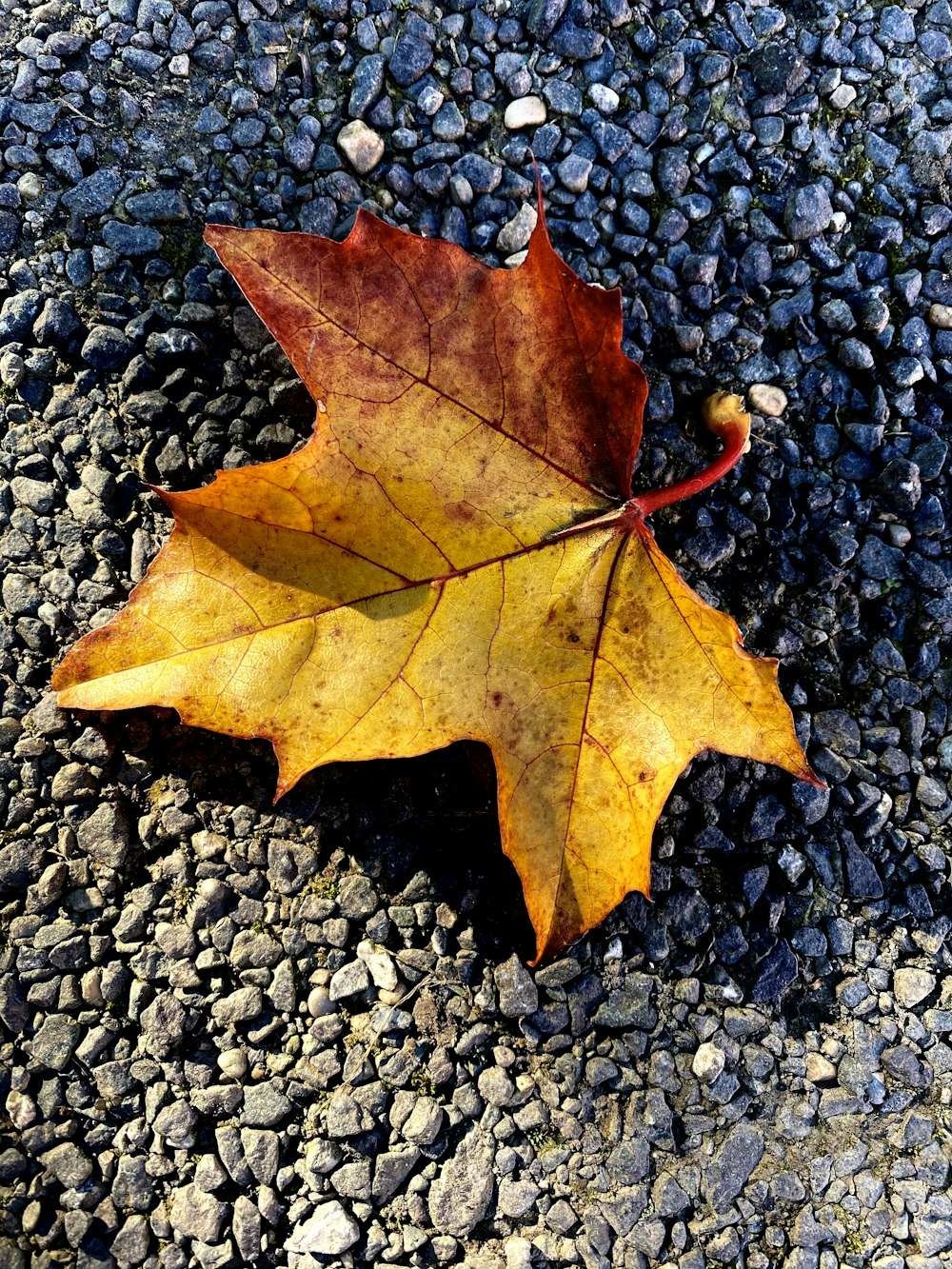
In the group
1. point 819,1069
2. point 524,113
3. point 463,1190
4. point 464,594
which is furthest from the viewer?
point 524,113

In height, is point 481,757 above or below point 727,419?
below

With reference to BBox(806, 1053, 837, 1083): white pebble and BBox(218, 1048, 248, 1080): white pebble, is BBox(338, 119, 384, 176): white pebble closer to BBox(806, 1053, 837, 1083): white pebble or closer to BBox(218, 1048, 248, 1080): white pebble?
BBox(218, 1048, 248, 1080): white pebble

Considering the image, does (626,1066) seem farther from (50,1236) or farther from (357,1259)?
(50,1236)

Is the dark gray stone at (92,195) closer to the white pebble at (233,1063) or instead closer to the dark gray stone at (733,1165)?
the white pebble at (233,1063)

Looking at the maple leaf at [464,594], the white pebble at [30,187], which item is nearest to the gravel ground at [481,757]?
the white pebble at [30,187]

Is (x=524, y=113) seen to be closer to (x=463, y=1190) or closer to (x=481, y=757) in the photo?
(x=481, y=757)

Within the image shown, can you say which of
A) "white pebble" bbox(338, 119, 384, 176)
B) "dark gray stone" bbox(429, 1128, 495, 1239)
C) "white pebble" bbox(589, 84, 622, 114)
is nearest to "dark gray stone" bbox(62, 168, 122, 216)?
"white pebble" bbox(338, 119, 384, 176)

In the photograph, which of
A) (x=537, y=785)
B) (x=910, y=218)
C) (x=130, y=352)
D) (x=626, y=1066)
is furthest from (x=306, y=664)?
(x=910, y=218)

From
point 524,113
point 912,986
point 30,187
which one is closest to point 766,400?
point 524,113
